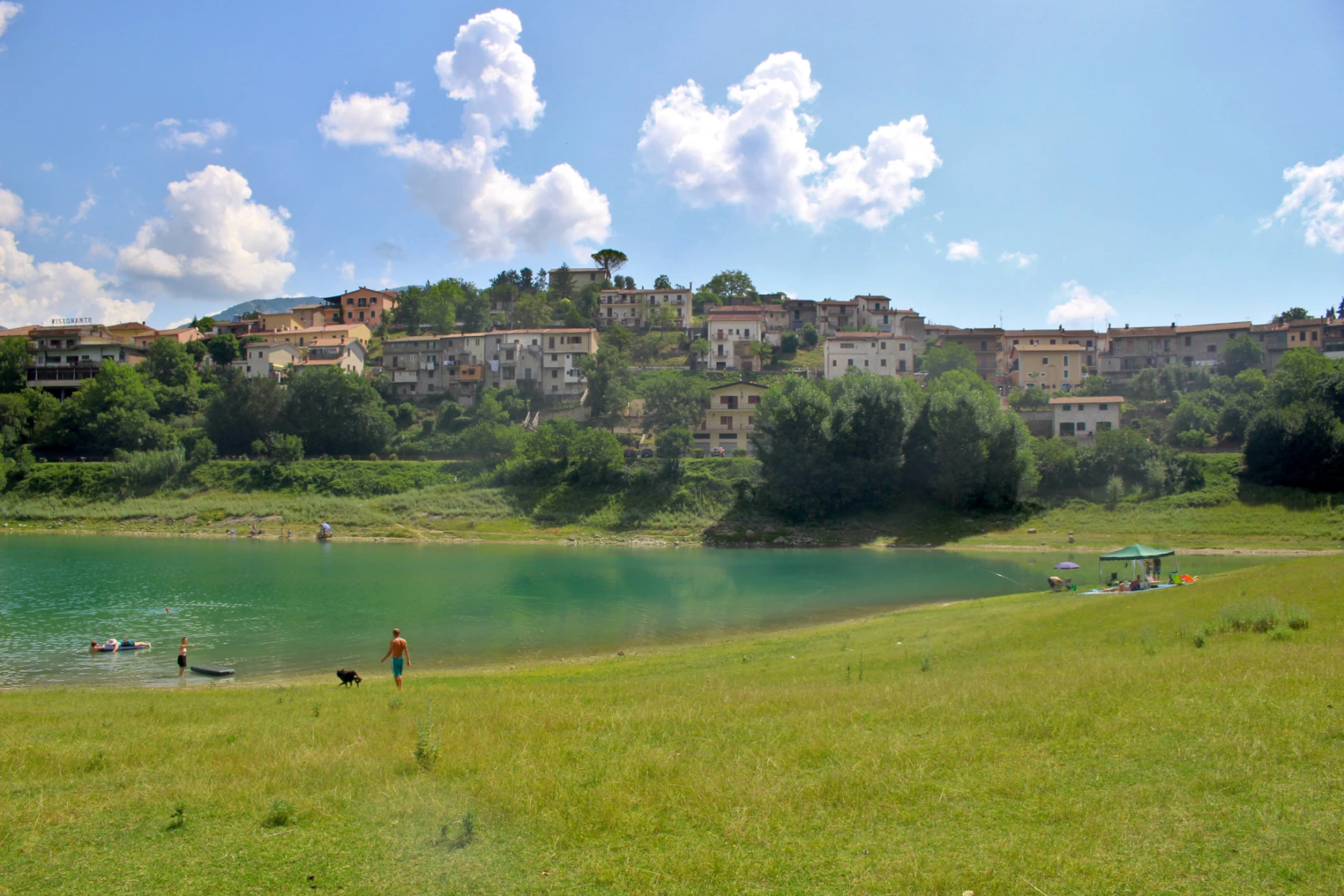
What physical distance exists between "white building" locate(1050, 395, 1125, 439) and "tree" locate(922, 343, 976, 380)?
63.6 feet

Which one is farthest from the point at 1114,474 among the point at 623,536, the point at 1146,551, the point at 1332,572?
the point at 1332,572

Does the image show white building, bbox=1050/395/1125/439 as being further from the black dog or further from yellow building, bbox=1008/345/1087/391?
the black dog

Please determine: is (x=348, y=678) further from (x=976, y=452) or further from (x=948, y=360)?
(x=948, y=360)

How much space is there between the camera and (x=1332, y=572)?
1891 cm

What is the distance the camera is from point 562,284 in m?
137

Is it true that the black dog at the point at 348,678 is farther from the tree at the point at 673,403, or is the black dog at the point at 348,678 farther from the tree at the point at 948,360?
the tree at the point at 948,360

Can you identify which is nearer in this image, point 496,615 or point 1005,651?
point 1005,651

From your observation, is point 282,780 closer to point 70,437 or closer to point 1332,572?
point 1332,572

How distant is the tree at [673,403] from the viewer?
8425 cm

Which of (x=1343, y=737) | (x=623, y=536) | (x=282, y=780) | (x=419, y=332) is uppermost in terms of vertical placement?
(x=419, y=332)

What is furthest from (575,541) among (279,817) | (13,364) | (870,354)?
(13,364)

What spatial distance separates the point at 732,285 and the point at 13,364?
4365 inches

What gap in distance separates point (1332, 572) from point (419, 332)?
389ft

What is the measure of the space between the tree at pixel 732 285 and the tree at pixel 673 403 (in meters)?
60.0
